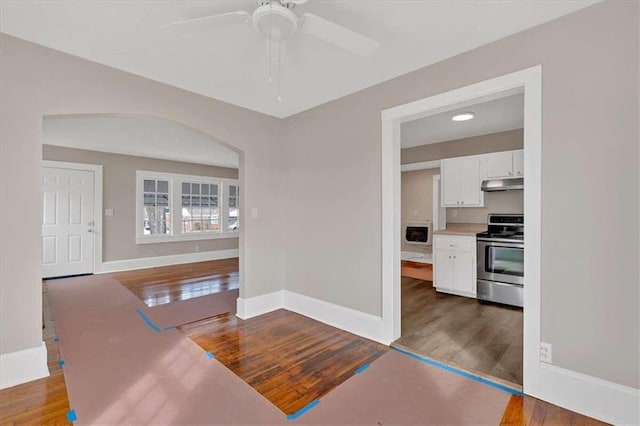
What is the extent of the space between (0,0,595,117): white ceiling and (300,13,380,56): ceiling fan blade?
0.94 feet

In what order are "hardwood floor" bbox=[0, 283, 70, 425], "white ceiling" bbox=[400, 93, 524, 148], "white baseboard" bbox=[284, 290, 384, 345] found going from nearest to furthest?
"hardwood floor" bbox=[0, 283, 70, 425] → "white baseboard" bbox=[284, 290, 384, 345] → "white ceiling" bbox=[400, 93, 524, 148]

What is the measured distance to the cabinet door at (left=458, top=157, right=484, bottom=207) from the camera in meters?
4.43

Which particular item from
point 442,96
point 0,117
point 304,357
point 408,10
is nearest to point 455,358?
point 304,357

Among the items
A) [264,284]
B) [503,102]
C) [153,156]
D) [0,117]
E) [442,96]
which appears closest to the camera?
[0,117]

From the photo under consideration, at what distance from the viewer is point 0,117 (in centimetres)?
204

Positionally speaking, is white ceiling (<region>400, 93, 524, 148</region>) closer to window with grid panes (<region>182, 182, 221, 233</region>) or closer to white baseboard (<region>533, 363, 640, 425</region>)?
white baseboard (<region>533, 363, 640, 425</region>)

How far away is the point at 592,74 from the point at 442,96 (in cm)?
91

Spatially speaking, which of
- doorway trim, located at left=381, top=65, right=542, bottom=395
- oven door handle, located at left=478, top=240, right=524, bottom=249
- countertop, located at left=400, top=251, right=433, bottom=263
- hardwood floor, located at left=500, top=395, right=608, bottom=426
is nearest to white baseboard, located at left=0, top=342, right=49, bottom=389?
doorway trim, located at left=381, top=65, right=542, bottom=395

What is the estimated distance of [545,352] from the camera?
1901 mm

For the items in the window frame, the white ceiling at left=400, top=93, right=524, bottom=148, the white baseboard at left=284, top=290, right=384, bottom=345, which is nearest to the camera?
the white baseboard at left=284, top=290, right=384, bottom=345

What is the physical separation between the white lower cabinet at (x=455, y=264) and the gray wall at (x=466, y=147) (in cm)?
159

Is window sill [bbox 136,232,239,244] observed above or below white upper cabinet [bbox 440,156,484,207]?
below

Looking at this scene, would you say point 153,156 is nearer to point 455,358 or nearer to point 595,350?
point 455,358

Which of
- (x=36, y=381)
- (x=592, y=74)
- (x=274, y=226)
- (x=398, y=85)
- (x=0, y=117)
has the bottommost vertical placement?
(x=36, y=381)
